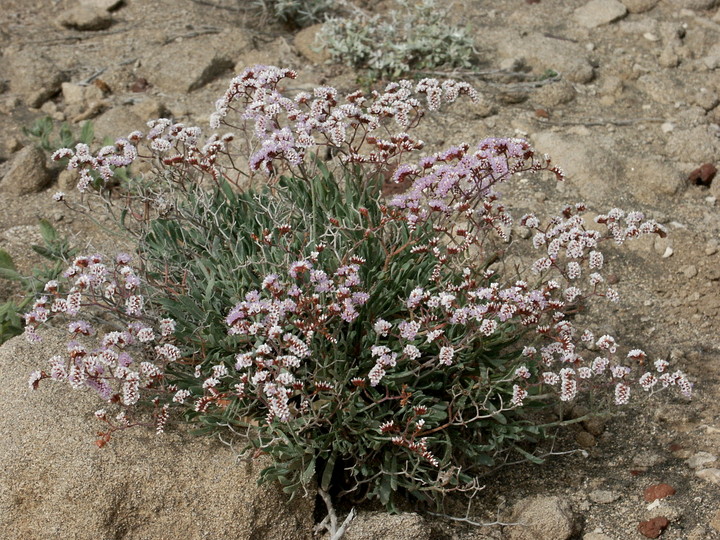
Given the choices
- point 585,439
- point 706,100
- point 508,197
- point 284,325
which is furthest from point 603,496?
point 706,100

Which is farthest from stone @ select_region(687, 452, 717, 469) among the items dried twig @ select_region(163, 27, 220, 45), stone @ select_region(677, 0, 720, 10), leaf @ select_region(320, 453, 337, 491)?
dried twig @ select_region(163, 27, 220, 45)

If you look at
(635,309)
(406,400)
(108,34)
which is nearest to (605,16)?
(635,309)

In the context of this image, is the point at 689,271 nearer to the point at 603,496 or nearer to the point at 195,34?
the point at 603,496

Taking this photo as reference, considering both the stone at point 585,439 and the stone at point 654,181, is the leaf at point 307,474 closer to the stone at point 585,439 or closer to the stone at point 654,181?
the stone at point 585,439

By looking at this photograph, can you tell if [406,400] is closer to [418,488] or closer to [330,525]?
[418,488]

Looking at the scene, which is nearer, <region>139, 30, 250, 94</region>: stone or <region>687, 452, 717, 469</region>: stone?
<region>687, 452, 717, 469</region>: stone

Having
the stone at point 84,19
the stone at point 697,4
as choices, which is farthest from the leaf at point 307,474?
the stone at point 697,4

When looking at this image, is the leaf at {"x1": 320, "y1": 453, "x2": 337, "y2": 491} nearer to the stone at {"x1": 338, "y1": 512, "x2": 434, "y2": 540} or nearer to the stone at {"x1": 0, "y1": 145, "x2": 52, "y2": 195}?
the stone at {"x1": 338, "y1": 512, "x2": 434, "y2": 540}
